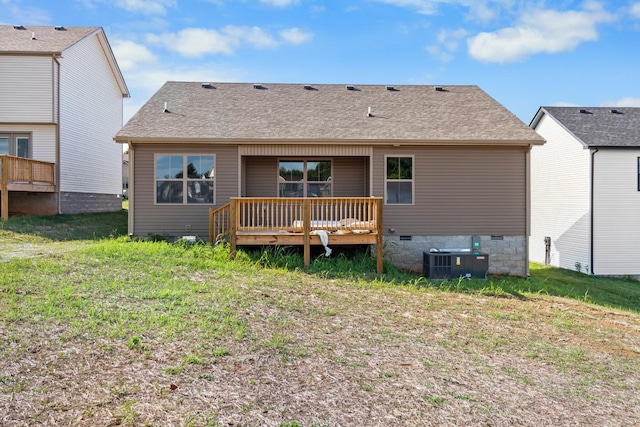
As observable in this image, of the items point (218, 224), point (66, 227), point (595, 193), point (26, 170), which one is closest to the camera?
point (218, 224)

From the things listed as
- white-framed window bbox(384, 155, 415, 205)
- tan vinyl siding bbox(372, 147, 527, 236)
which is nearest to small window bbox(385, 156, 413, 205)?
white-framed window bbox(384, 155, 415, 205)

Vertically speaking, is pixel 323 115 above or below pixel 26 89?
below

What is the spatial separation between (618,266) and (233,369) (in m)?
16.0

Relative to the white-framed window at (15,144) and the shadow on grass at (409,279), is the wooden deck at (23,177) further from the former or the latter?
the shadow on grass at (409,279)

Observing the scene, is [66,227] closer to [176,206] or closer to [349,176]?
[176,206]

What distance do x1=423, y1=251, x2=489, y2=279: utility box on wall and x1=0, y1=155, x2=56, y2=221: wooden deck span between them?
488 inches

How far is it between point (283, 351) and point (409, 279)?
5401mm

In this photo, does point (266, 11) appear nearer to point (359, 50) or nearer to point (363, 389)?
point (359, 50)

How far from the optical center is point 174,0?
12.0 meters

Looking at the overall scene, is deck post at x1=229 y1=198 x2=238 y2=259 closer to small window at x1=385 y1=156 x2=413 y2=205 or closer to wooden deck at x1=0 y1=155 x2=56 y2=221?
small window at x1=385 y1=156 x2=413 y2=205

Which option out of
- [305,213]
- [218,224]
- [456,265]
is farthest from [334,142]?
[456,265]

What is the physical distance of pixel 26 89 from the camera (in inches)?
592

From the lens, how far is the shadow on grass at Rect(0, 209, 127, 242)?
1238 centimetres

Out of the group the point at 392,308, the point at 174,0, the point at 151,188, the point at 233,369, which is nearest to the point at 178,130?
the point at 151,188
